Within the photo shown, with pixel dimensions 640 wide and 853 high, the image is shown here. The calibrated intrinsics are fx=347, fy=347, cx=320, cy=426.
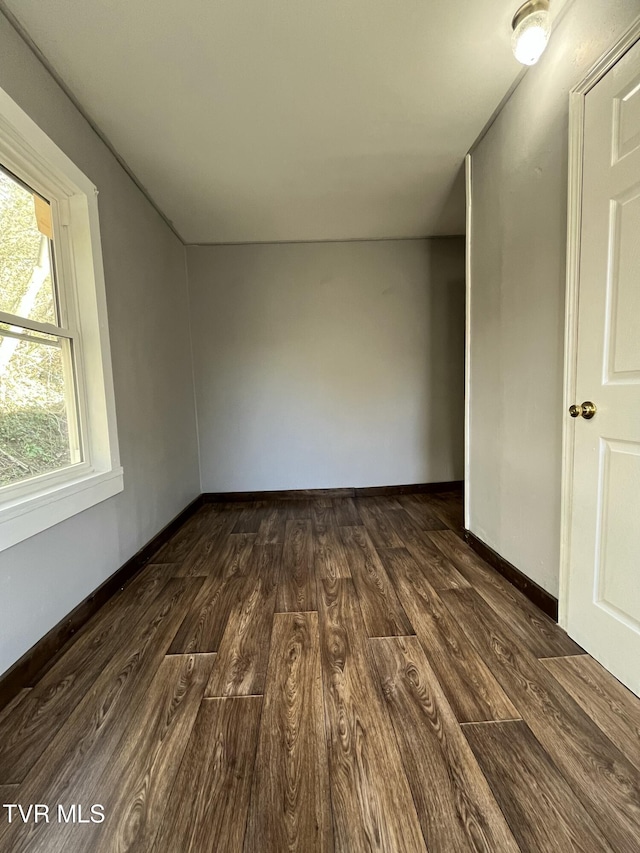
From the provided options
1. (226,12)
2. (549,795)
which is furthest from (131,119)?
(549,795)

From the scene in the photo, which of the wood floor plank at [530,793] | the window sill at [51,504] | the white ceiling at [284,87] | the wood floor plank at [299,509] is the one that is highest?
the white ceiling at [284,87]

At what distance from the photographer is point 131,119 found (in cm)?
182

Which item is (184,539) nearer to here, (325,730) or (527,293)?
(325,730)

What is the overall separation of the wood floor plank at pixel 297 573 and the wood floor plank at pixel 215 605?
243 mm

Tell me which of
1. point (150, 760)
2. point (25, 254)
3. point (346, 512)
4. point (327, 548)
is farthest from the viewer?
point (346, 512)

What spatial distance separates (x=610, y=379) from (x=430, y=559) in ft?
4.68

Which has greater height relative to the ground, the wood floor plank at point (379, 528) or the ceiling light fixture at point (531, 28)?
the ceiling light fixture at point (531, 28)

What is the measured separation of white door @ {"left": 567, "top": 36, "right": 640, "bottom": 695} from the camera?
1.17 m

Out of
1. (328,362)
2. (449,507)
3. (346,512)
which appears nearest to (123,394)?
(328,362)

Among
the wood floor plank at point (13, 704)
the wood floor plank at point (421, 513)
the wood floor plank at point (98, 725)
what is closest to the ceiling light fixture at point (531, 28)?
the wood floor plank at point (421, 513)

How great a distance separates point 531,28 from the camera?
50.0 inches

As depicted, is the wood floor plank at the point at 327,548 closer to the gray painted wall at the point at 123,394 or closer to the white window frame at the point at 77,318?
the gray painted wall at the point at 123,394

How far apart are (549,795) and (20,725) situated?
5.20ft

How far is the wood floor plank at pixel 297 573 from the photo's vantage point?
1.77 meters
